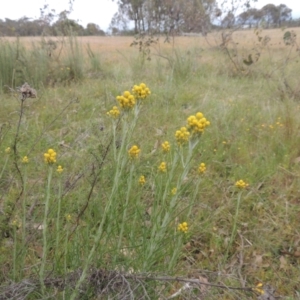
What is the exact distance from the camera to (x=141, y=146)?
2803 mm

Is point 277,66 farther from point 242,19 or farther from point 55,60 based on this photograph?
point 55,60

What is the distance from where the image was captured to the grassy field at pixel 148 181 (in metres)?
1.21

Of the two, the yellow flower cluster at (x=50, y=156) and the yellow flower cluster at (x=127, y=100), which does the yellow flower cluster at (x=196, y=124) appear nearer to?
the yellow flower cluster at (x=127, y=100)

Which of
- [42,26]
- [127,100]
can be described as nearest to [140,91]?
[127,100]

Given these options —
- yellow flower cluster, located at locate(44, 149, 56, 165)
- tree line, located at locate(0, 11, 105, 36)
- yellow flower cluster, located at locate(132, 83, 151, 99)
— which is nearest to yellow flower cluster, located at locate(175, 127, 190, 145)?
yellow flower cluster, located at locate(132, 83, 151, 99)

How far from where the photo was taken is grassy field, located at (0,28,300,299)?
3.98 ft

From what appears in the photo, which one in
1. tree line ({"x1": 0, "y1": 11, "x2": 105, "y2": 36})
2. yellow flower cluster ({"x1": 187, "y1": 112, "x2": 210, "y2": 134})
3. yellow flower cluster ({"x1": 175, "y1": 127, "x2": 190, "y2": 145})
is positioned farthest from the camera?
tree line ({"x1": 0, "y1": 11, "x2": 105, "y2": 36})

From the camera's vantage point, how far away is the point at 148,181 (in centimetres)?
221

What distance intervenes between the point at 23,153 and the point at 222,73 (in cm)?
391

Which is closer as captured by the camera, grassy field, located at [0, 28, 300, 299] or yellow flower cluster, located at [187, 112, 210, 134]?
yellow flower cluster, located at [187, 112, 210, 134]

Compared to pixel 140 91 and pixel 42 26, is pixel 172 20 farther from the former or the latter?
pixel 140 91

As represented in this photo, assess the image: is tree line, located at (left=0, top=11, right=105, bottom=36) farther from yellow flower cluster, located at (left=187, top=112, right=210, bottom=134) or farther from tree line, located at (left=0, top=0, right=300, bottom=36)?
yellow flower cluster, located at (left=187, top=112, right=210, bottom=134)

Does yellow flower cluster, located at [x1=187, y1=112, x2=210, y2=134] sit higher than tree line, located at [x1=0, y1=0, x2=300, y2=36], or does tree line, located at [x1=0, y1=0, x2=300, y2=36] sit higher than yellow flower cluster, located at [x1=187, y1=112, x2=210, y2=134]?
tree line, located at [x1=0, y1=0, x2=300, y2=36]

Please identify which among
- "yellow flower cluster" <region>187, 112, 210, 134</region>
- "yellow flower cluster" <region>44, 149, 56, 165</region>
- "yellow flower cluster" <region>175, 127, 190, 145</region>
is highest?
"yellow flower cluster" <region>187, 112, 210, 134</region>
